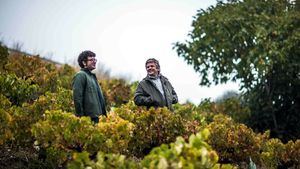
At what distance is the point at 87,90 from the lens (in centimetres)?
565

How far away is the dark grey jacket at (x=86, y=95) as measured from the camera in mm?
5484

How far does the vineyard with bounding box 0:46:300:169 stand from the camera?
344 cm

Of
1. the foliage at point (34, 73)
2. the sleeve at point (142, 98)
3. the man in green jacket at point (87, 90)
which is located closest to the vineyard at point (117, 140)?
the sleeve at point (142, 98)

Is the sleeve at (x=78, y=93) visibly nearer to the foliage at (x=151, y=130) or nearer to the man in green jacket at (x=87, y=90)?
the man in green jacket at (x=87, y=90)

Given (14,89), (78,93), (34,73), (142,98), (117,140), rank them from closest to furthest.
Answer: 1. (117,140)
2. (78,93)
3. (142,98)
4. (14,89)
5. (34,73)

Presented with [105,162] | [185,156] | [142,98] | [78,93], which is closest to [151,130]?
[142,98]

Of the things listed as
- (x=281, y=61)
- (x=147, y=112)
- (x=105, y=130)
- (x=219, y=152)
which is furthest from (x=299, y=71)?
(x=105, y=130)

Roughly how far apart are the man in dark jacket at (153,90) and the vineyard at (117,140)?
249mm

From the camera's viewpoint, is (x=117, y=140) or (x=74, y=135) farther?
(x=117, y=140)

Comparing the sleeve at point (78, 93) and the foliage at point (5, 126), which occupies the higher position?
the sleeve at point (78, 93)

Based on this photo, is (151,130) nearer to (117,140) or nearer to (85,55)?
(117,140)

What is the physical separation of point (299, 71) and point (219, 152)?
655cm


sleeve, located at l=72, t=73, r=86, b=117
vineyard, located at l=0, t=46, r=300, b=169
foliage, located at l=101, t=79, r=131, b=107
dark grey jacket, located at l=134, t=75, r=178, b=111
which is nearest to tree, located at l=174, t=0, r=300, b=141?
foliage, located at l=101, t=79, r=131, b=107

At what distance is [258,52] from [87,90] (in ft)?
24.7
